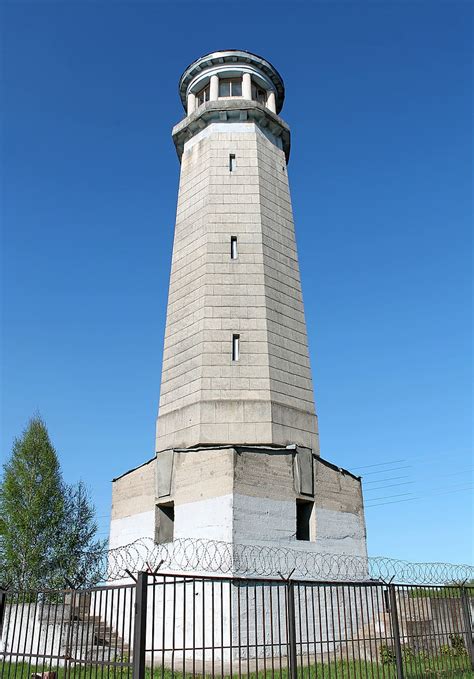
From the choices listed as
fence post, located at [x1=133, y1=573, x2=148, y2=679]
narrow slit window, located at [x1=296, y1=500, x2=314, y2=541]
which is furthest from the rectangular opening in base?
fence post, located at [x1=133, y1=573, x2=148, y2=679]

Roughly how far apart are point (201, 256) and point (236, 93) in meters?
8.28

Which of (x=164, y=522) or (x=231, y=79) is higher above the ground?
(x=231, y=79)

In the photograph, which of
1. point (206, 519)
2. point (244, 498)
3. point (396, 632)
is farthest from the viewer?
point (206, 519)

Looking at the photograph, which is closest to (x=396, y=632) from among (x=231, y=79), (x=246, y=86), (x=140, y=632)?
(x=140, y=632)

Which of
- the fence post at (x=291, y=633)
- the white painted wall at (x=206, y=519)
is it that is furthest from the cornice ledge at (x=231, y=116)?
the fence post at (x=291, y=633)

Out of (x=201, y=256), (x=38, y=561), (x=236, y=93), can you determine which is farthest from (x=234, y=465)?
(x=38, y=561)

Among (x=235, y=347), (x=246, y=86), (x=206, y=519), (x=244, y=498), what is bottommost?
(x=206, y=519)

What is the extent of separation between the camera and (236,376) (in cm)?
1839

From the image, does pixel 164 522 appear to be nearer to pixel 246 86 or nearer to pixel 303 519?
pixel 303 519

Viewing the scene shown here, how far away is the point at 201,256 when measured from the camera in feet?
67.3

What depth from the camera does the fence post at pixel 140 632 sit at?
8055 millimetres

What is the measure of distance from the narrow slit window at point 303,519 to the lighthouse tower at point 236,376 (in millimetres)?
32

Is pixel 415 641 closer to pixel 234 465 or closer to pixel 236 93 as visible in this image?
pixel 234 465

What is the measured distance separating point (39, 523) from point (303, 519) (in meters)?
18.3
